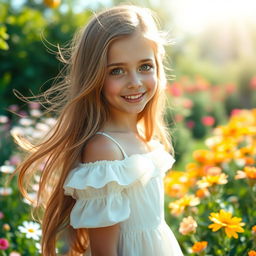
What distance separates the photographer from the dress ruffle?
1742mm

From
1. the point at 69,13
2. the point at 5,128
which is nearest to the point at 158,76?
the point at 5,128

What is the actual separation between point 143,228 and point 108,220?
0.74 feet

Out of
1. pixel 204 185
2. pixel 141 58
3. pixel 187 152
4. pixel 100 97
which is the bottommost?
pixel 187 152

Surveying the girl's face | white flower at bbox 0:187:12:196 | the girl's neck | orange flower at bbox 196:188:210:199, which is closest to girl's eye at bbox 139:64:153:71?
the girl's face

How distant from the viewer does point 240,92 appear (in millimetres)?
9984

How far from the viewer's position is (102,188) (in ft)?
5.79

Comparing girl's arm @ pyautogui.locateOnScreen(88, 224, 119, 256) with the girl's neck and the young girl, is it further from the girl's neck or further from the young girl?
the girl's neck

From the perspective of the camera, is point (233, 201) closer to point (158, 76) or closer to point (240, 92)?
point (158, 76)

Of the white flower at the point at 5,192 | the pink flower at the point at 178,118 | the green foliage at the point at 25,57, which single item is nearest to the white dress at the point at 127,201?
the white flower at the point at 5,192

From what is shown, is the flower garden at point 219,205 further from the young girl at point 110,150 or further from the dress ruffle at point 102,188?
the dress ruffle at point 102,188

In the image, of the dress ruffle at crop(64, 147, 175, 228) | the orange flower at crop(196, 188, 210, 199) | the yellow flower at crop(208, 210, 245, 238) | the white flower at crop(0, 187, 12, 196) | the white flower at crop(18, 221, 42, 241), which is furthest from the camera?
the white flower at crop(0, 187, 12, 196)

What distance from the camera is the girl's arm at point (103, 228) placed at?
179 centimetres

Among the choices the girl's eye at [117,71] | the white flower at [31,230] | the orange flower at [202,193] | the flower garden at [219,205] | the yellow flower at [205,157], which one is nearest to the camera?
the girl's eye at [117,71]

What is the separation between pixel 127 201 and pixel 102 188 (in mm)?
108
